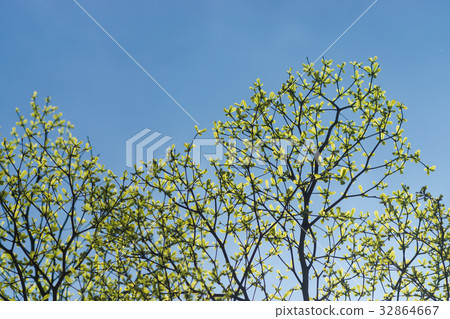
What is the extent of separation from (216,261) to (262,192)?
1135 mm

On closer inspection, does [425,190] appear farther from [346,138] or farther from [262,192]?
[262,192]

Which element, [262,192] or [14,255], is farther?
[262,192]

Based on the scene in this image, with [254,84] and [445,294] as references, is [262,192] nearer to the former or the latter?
[254,84]

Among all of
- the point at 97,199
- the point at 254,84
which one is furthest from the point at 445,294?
the point at 97,199

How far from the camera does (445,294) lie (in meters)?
5.78

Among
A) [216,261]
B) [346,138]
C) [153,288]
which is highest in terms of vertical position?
[346,138]

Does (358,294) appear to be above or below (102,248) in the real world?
below

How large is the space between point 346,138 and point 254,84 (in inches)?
60.7

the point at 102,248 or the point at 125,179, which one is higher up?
the point at 125,179

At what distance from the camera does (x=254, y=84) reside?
598 cm
